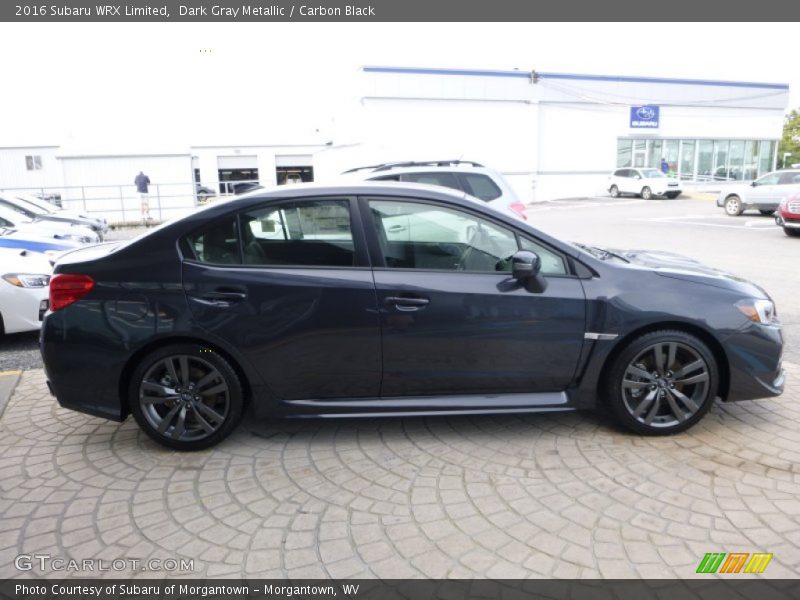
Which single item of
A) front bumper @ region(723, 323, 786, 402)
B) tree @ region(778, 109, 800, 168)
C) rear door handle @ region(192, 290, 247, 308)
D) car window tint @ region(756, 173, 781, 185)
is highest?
tree @ region(778, 109, 800, 168)

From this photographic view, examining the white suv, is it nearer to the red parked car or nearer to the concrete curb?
the concrete curb

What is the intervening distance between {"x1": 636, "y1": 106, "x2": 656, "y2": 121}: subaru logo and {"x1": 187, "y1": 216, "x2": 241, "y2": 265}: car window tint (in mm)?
37084

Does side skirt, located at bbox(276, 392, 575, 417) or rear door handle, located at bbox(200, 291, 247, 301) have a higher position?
rear door handle, located at bbox(200, 291, 247, 301)

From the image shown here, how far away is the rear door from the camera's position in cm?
366

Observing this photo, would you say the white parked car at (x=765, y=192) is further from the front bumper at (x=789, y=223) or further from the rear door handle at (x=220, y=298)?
the rear door handle at (x=220, y=298)

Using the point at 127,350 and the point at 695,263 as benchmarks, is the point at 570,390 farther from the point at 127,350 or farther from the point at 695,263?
the point at 127,350

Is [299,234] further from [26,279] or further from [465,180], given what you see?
[465,180]

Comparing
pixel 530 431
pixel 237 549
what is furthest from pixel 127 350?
pixel 530 431

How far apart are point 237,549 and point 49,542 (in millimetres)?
961

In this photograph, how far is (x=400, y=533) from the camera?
2945 millimetres

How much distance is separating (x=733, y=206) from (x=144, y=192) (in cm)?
2070
